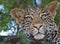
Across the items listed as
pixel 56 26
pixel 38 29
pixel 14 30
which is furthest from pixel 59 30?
pixel 14 30

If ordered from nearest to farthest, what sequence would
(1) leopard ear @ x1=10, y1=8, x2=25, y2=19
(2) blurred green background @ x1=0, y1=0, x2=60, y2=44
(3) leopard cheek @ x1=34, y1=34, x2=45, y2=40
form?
(3) leopard cheek @ x1=34, y1=34, x2=45, y2=40 < (1) leopard ear @ x1=10, y1=8, x2=25, y2=19 < (2) blurred green background @ x1=0, y1=0, x2=60, y2=44

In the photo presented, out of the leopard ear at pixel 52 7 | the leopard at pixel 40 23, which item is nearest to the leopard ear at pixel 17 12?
the leopard at pixel 40 23

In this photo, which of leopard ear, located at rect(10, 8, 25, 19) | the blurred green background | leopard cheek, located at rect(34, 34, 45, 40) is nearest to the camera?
leopard cheek, located at rect(34, 34, 45, 40)

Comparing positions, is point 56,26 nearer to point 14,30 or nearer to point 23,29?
point 23,29

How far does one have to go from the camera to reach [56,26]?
5.65ft

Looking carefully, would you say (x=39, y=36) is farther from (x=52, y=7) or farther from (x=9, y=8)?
(x=9, y=8)

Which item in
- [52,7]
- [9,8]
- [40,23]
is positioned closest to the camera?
[40,23]

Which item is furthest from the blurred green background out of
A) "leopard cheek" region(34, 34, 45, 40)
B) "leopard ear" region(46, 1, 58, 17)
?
"leopard cheek" region(34, 34, 45, 40)

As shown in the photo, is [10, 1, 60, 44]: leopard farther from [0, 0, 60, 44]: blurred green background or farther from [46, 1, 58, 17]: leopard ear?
[0, 0, 60, 44]: blurred green background

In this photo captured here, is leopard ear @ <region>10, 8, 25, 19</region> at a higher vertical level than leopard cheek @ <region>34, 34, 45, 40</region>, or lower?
higher

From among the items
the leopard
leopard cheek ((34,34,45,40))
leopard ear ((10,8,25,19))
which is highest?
leopard ear ((10,8,25,19))

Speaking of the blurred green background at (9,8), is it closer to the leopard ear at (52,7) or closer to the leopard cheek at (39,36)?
the leopard ear at (52,7)

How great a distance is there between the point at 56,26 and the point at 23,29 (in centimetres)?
25

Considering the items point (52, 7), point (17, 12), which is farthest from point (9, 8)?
point (52, 7)
